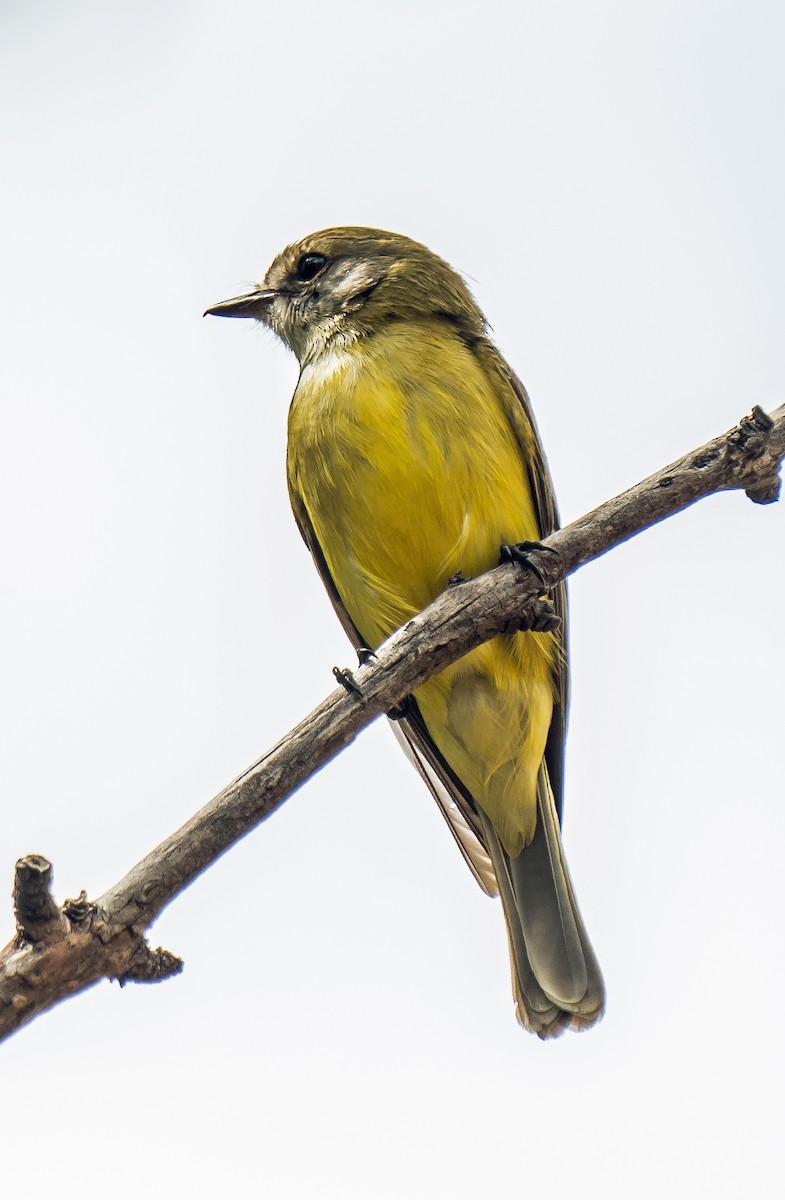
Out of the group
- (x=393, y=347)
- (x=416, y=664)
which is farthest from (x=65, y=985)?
(x=393, y=347)

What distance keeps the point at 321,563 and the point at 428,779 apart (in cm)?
121

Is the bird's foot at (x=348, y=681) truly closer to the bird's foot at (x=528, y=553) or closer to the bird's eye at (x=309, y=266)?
the bird's foot at (x=528, y=553)

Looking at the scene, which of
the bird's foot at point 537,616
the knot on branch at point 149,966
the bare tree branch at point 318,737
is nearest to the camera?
the bare tree branch at point 318,737

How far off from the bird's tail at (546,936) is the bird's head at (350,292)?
223 cm

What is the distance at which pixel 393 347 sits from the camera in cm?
552

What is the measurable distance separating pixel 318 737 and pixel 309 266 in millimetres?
3307

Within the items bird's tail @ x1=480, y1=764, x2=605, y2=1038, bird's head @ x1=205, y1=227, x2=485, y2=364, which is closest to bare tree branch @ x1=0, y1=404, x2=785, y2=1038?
bird's tail @ x1=480, y1=764, x2=605, y2=1038

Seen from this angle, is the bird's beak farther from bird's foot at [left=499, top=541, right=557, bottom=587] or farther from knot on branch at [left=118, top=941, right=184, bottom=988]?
knot on branch at [left=118, top=941, right=184, bottom=988]

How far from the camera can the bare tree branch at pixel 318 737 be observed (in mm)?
3527

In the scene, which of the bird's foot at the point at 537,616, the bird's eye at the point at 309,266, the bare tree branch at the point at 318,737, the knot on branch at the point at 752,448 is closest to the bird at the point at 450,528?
the bird's eye at the point at 309,266

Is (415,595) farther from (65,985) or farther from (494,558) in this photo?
(65,985)

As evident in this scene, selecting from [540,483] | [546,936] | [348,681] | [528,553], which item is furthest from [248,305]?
[546,936]

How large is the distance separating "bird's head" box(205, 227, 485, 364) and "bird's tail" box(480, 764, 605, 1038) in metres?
2.23

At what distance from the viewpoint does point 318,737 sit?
3.94 m
